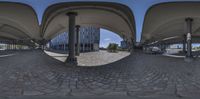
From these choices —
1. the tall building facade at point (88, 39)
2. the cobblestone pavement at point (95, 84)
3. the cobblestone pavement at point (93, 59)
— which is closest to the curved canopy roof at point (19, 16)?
the cobblestone pavement at point (93, 59)

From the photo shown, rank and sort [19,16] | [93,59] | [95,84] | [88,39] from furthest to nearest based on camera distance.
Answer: [88,39], [19,16], [93,59], [95,84]

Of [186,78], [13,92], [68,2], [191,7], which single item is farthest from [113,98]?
[191,7]

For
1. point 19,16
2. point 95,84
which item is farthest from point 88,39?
point 95,84

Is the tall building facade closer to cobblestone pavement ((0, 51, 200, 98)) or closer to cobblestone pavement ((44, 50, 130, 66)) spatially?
cobblestone pavement ((44, 50, 130, 66))

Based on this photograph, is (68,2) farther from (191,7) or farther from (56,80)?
(191,7)

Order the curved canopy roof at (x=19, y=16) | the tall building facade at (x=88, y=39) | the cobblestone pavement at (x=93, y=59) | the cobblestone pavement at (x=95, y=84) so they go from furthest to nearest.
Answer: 1. the tall building facade at (x=88, y=39)
2. the curved canopy roof at (x=19, y=16)
3. the cobblestone pavement at (x=93, y=59)
4. the cobblestone pavement at (x=95, y=84)

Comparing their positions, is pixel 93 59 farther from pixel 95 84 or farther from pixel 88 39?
pixel 88 39

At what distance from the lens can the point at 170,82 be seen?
1134 centimetres

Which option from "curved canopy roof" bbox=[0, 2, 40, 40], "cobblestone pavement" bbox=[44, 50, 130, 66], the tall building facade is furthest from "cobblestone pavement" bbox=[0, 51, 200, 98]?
the tall building facade

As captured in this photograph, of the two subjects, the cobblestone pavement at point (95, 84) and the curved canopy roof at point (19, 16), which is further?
the curved canopy roof at point (19, 16)

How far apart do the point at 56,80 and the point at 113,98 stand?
433 centimetres

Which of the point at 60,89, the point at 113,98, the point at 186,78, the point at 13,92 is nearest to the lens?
the point at 113,98

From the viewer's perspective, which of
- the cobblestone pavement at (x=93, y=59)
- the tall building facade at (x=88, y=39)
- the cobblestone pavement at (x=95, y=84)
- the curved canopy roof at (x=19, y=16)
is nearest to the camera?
the cobblestone pavement at (x=95, y=84)

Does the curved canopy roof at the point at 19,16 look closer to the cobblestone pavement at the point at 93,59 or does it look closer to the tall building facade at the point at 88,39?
the cobblestone pavement at the point at 93,59
